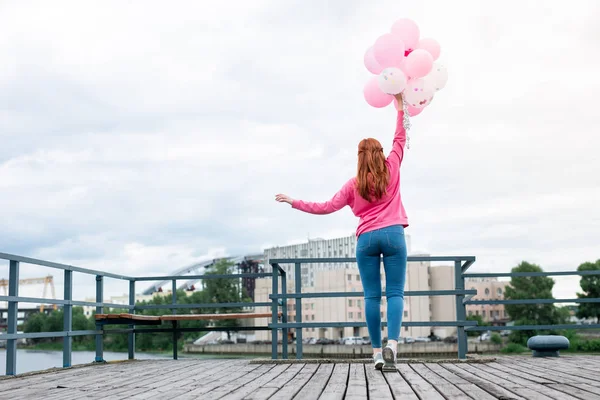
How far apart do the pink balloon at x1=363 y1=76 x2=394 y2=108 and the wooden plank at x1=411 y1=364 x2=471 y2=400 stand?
7.49 feet

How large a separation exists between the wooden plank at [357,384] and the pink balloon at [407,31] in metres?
2.84

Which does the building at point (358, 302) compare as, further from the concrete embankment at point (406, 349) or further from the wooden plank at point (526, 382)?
the wooden plank at point (526, 382)

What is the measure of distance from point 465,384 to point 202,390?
62.2 inches

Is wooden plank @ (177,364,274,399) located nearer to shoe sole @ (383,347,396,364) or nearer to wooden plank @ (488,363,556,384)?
shoe sole @ (383,347,396,364)

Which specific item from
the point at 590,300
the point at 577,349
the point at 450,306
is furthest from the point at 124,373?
the point at 450,306

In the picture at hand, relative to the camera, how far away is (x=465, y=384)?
4.04 m

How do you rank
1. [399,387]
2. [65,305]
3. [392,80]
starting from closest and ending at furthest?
[399,387] → [392,80] → [65,305]

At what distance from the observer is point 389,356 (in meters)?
4.78

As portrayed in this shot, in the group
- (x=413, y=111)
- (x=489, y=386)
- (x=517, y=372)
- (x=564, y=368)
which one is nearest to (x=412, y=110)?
(x=413, y=111)

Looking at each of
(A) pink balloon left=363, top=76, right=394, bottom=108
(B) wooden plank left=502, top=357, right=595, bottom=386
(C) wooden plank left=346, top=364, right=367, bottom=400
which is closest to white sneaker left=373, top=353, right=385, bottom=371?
(C) wooden plank left=346, top=364, right=367, bottom=400

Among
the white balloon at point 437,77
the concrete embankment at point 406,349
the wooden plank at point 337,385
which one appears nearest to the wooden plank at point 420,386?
the wooden plank at point 337,385

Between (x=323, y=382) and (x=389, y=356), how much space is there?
0.70 m

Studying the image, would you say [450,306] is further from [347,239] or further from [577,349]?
[347,239]

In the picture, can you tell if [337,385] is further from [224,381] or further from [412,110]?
[412,110]
